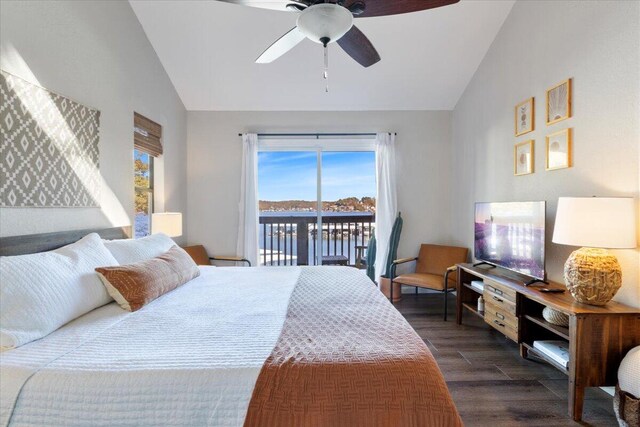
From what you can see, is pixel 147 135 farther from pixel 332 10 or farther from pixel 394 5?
pixel 394 5

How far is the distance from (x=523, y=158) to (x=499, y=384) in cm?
192

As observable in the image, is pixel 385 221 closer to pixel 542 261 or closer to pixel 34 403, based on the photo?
pixel 542 261

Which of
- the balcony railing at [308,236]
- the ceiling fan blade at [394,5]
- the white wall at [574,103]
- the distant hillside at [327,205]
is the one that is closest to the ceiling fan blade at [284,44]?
the ceiling fan blade at [394,5]

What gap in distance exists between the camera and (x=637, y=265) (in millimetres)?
1930

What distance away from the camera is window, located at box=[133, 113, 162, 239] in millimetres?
3223

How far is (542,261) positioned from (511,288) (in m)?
0.30

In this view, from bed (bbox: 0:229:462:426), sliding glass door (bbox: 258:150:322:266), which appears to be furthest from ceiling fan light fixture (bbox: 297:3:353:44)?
sliding glass door (bbox: 258:150:322:266)

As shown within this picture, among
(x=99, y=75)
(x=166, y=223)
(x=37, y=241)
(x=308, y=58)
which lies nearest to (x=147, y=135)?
(x=99, y=75)

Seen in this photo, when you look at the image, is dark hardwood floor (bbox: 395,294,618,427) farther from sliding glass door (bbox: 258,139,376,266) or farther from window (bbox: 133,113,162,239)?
window (bbox: 133,113,162,239)

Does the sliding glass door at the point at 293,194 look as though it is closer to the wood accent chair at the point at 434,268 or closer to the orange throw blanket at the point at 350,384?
the wood accent chair at the point at 434,268

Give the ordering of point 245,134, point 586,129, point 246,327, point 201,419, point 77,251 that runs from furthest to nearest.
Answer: point 245,134
point 586,129
point 77,251
point 246,327
point 201,419

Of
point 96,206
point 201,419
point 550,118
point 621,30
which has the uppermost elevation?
point 621,30

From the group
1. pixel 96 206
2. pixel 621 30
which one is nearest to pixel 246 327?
pixel 96 206

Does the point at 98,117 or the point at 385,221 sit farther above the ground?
the point at 98,117
